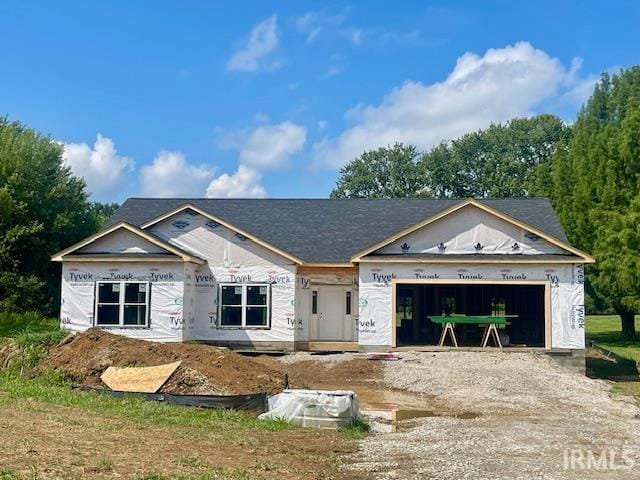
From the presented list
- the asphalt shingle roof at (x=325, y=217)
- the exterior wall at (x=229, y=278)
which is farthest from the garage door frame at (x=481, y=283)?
the exterior wall at (x=229, y=278)

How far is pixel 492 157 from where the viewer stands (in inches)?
2547

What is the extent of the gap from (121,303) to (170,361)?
9.13 meters

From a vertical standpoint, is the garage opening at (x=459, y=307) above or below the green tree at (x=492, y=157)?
below

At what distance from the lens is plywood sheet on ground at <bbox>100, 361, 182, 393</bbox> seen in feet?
49.1

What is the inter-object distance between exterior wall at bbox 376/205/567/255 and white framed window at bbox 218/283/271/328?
438cm

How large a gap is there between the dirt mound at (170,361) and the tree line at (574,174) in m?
20.1

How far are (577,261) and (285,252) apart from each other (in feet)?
31.6

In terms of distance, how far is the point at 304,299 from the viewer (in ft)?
85.9

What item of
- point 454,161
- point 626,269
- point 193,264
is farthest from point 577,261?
point 454,161

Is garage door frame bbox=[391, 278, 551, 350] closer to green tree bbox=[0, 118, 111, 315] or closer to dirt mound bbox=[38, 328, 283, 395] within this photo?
dirt mound bbox=[38, 328, 283, 395]

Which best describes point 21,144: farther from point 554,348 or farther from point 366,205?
point 554,348

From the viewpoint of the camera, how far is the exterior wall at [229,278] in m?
25.5

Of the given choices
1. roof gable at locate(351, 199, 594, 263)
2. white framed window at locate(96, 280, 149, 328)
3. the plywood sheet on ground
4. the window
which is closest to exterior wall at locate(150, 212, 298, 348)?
the window

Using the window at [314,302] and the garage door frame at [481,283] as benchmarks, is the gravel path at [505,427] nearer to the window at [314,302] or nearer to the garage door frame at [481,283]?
the garage door frame at [481,283]
